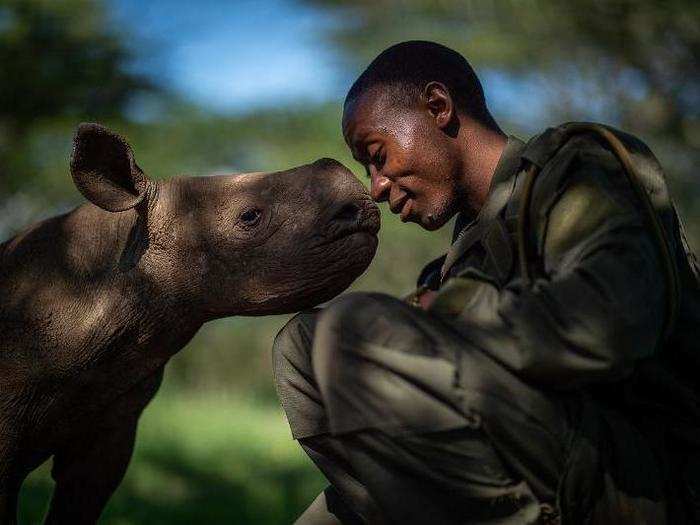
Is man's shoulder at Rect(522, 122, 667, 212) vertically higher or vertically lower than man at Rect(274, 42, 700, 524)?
higher

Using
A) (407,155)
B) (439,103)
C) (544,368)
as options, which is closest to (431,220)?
(407,155)

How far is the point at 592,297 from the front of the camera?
2432 mm

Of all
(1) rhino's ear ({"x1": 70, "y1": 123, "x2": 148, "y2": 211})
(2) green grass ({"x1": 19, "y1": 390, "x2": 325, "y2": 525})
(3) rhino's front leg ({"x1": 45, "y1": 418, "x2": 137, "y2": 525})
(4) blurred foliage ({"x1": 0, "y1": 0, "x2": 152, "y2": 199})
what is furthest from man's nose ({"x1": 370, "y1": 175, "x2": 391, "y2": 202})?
(4) blurred foliage ({"x1": 0, "y1": 0, "x2": 152, "y2": 199})

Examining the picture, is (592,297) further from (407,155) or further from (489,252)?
(407,155)

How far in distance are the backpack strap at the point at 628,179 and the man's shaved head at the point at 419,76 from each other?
0.48 m

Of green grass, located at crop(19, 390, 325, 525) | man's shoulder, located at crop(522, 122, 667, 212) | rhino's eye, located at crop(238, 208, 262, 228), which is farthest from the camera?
green grass, located at crop(19, 390, 325, 525)

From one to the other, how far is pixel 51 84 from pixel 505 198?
1635 cm

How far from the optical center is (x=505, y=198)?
301 cm

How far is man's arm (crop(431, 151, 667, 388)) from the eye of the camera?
7.97ft

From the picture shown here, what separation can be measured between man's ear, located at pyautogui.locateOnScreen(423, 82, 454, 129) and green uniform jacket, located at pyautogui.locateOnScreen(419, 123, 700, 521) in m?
0.32

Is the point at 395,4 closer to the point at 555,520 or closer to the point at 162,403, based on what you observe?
the point at 162,403

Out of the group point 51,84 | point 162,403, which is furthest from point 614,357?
point 51,84

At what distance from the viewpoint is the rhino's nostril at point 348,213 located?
344 centimetres

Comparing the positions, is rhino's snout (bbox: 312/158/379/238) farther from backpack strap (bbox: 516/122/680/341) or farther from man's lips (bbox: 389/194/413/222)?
backpack strap (bbox: 516/122/680/341)
